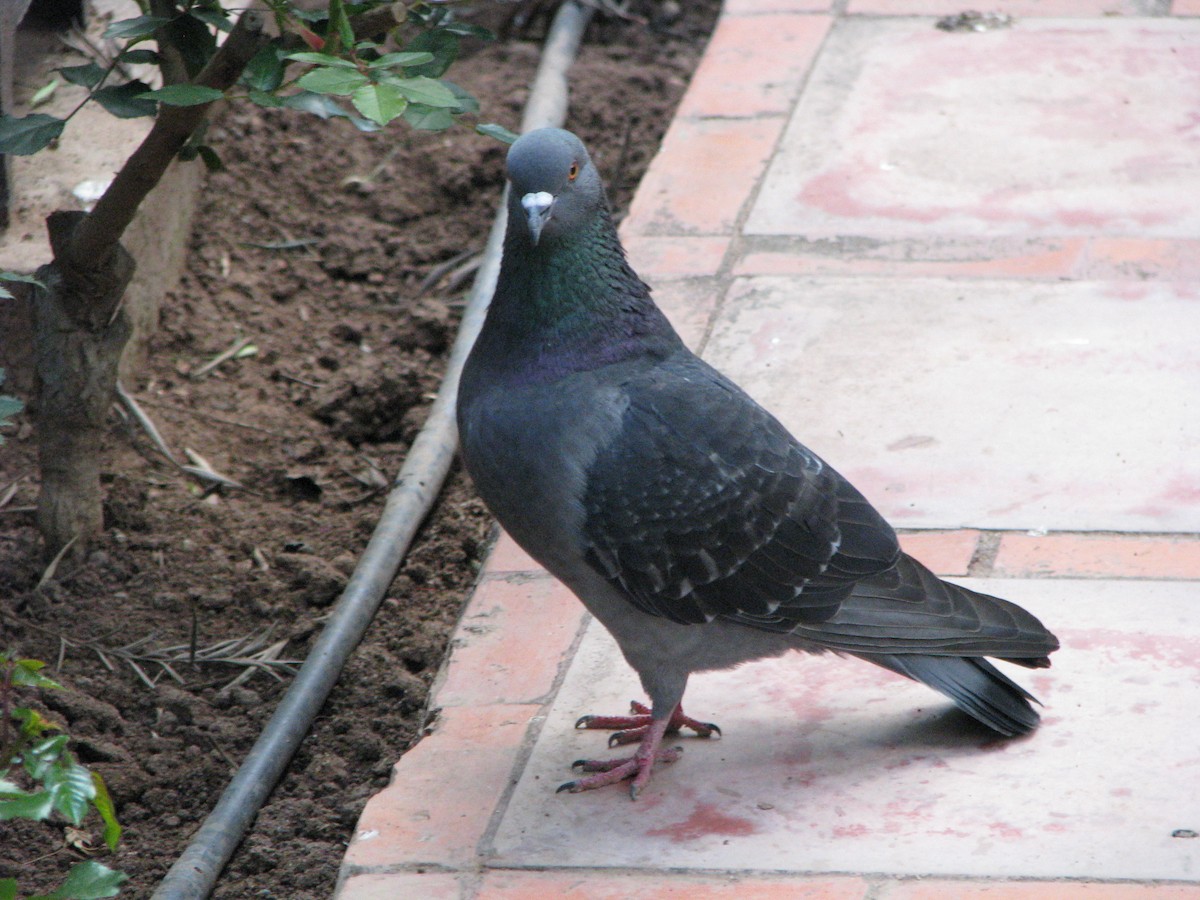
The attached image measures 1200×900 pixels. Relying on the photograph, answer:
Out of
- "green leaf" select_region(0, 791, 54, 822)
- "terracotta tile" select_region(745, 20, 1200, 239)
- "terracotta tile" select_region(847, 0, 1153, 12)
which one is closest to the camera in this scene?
"green leaf" select_region(0, 791, 54, 822)

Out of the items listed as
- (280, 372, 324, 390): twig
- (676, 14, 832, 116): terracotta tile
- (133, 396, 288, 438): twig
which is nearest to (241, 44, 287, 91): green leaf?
(133, 396, 288, 438): twig

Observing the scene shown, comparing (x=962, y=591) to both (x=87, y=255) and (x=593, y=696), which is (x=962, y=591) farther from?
(x=87, y=255)

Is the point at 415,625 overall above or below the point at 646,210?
below

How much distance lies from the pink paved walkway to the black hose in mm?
247

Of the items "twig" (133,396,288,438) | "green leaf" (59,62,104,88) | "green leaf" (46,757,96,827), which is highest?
"green leaf" (59,62,104,88)

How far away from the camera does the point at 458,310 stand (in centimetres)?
477

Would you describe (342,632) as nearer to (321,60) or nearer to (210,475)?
(210,475)

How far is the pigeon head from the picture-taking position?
2899 millimetres

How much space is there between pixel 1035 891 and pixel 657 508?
97 centimetres

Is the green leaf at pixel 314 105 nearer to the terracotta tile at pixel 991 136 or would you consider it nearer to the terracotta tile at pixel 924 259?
the terracotta tile at pixel 924 259

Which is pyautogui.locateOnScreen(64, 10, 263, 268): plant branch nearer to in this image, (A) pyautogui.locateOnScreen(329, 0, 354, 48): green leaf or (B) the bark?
(B) the bark

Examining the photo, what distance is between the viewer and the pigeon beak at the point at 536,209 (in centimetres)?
284

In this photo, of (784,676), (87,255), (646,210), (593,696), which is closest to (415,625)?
(593,696)

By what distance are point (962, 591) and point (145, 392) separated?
252cm
